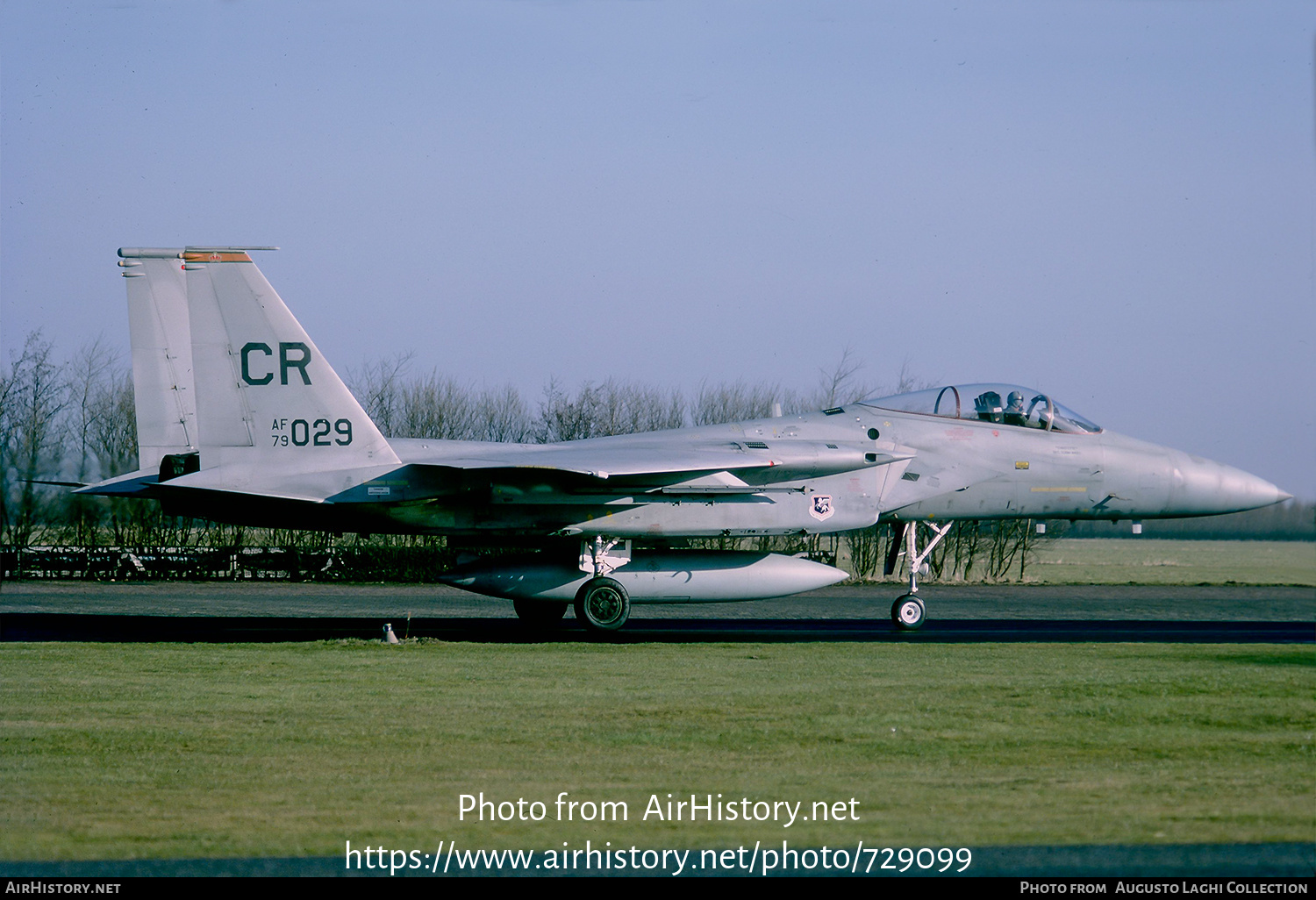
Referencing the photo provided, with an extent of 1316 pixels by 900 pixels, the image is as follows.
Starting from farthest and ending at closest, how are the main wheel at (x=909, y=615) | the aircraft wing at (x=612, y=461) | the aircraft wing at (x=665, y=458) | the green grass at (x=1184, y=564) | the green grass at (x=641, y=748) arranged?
the green grass at (x=1184, y=564) → the main wheel at (x=909, y=615) → the aircraft wing at (x=665, y=458) → the aircraft wing at (x=612, y=461) → the green grass at (x=641, y=748)

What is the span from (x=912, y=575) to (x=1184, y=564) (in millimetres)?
30063

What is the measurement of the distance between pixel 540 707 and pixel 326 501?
6.67 meters

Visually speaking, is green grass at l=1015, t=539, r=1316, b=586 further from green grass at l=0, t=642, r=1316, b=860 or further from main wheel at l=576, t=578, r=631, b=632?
main wheel at l=576, t=578, r=631, b=632

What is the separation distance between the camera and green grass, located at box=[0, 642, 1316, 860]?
19.0 ft

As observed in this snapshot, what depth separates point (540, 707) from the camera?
31.1 ft

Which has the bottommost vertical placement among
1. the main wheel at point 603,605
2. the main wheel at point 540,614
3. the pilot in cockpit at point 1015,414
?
the main wheel at point 540,614

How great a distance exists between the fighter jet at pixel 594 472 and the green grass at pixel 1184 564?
231cm

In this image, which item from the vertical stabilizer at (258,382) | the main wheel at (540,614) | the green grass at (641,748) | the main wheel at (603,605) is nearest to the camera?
the green grass at (641,748)

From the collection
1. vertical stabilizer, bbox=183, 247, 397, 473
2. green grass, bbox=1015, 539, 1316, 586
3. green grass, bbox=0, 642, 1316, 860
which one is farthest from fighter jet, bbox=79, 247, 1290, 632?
green grass, bbox=0, 642, 1316, 860

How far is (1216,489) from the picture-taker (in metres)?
17.6

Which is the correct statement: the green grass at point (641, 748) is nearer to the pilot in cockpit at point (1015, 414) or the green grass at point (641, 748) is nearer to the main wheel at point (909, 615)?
the main wheel at point (909, 615)

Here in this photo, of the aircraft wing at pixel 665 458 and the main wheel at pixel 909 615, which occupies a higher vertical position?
the aircraft wing at pixel 665 458

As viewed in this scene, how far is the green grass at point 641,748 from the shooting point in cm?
578

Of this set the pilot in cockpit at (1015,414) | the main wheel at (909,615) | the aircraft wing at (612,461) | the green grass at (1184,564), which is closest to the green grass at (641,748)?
the aircraft wing at (612,461)
